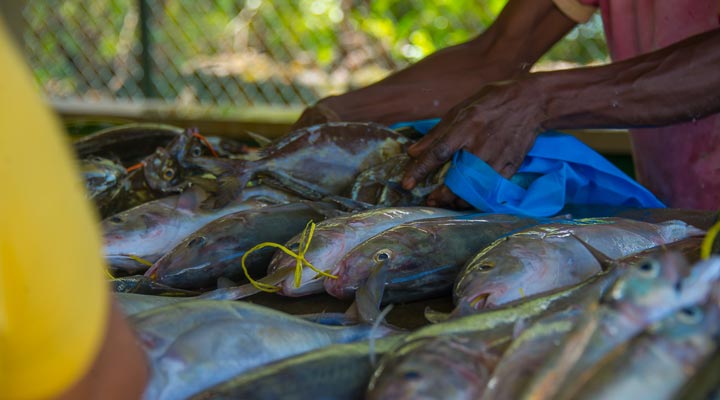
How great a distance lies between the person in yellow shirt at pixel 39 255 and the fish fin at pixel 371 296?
2.10 ft

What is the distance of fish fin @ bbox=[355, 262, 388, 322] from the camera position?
1.43 meters

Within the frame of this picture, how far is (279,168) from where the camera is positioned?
247cm

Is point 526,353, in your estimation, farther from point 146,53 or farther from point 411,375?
point 146,53

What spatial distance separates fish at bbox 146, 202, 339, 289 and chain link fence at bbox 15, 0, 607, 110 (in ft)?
16.1

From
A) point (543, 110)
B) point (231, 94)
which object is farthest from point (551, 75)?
point (231, 94)

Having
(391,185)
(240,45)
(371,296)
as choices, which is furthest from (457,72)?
(240,45)

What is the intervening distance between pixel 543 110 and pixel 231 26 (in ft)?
21.0

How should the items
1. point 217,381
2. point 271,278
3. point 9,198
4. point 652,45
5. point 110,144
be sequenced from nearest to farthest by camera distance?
point 9,198 → point 217,381 → point 271,278 → point 652,45 → point 110,144

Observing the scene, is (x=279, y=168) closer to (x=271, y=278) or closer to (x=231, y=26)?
(x=271, y=278)

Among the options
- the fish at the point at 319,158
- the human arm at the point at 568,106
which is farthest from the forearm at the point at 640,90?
the fish at the point at 319,158

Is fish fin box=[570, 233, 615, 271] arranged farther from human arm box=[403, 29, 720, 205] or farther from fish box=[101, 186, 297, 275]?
fish box=[101, 186, 297, 275]

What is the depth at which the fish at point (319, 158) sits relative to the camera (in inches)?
96.0

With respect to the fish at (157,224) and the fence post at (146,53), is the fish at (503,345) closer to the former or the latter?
the fish at (157,224)

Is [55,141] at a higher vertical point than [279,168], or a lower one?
higher
